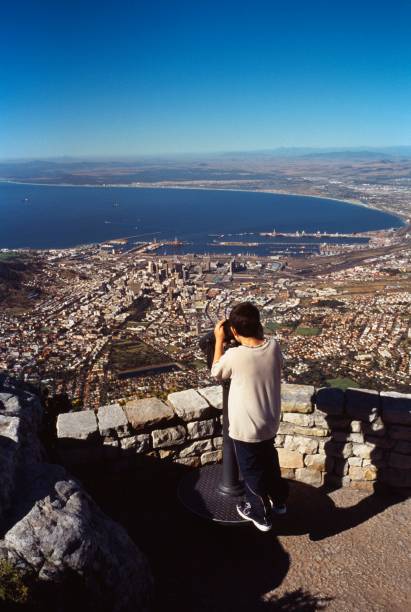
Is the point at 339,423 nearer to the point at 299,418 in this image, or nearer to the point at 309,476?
the point at 299,418

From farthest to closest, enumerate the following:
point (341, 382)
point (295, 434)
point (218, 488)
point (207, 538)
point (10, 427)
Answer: point (341, 382) < point (295, 434) < point (218, 488) < point (207, 538) < point (10, 427)

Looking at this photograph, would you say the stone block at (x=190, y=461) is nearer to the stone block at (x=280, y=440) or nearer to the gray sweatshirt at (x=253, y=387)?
the stone block at (x=280, y=440)

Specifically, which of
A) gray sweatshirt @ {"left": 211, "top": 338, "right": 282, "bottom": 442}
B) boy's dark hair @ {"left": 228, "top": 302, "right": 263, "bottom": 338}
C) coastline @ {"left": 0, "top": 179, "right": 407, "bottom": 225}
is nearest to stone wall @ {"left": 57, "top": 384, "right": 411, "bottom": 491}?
gray sweatshirt @ {"left": 211, "top": 338, "right": 282, "bottom": 442}

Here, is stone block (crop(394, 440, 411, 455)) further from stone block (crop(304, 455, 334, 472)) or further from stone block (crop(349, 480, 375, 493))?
stone block (crop(304, 455, 334, 472))

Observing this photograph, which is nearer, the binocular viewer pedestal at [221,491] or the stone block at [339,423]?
the binocular viewer pedestal at [221,491]

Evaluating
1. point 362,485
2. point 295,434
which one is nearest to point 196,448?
point 295,434

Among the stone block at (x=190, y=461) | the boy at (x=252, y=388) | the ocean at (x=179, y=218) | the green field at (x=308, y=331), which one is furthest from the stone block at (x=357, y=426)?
the ocean at (x=179, y=218)
